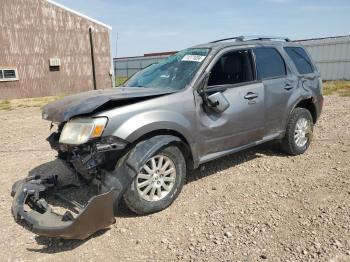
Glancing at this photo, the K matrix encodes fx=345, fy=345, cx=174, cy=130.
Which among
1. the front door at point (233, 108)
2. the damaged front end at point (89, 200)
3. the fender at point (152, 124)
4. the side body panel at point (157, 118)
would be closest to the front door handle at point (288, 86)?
the front door at point (233, 108)

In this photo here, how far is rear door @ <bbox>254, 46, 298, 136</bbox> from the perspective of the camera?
4.95 metres

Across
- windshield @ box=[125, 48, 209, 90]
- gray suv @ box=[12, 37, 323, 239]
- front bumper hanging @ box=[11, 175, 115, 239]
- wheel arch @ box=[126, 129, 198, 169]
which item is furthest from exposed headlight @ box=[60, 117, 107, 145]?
windshield @ box=[125, 48, 209, 90]

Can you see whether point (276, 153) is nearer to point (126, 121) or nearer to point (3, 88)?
point (126, 121)

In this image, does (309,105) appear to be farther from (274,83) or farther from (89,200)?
(89,200)

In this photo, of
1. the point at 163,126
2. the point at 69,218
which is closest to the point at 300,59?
the point at 163,126

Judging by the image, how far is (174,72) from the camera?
4578mm

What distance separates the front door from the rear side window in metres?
1.09

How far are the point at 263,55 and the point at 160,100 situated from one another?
6.74ft

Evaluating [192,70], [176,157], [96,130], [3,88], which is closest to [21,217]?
[96,130]

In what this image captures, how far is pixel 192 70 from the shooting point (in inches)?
171

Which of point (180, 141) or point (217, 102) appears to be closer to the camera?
point (180, 141)

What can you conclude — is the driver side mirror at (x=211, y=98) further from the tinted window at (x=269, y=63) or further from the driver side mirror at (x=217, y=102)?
the tinted window at (x=269, y=63)

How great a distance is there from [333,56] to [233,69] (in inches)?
706

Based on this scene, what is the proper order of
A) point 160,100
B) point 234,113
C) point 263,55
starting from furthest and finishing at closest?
1. point 263,55
2. point 234,113
3. point 160,100
